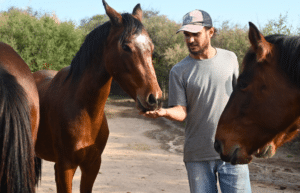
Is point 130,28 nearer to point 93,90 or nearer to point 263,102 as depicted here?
point 93,90

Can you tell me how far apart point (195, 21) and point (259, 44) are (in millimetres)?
889

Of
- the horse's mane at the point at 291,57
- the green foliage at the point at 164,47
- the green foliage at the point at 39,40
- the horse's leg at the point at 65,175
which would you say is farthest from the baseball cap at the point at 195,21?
the green foliage at the point at 164,47

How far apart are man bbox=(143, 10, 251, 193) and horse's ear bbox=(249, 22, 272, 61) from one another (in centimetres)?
79

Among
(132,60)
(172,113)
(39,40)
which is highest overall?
(39,40)

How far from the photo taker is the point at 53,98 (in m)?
2.93

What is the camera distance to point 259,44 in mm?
1490

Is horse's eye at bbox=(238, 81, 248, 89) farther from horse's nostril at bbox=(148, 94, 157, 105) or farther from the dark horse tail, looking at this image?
the dark horse tail

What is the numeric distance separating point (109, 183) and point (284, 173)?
3.59m

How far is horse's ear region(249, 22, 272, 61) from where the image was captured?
1474 mm

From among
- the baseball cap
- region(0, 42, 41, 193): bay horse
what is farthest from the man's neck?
region(0, 42, 41, 193): bay horse

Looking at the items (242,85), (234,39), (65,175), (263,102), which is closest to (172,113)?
(242,85)

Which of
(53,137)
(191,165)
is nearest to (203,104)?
(191,165)

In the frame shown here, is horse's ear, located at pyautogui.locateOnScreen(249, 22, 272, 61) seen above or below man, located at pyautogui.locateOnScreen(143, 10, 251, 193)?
above

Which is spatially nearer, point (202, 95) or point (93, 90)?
point (202, 95)
